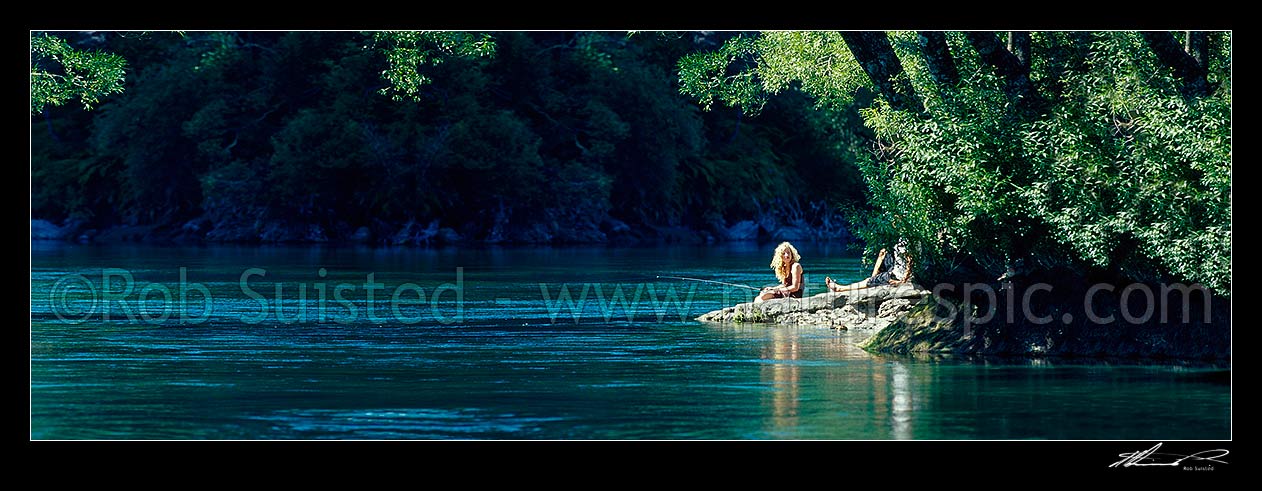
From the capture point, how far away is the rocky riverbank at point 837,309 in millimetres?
23375

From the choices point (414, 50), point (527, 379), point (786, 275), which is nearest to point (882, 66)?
point (786, 275)

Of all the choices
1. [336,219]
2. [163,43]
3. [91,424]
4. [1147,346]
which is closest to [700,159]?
[336,219]

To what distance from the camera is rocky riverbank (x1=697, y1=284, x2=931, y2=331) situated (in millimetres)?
23375

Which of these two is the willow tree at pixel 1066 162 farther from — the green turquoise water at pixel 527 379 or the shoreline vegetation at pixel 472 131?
the green turquoise water at pixel 527 379

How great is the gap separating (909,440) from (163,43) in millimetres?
63982

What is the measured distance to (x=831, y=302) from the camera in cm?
2419

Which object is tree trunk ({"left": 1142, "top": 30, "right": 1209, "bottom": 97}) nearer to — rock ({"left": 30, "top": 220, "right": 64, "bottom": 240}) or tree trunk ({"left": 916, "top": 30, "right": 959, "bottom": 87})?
tree trunk ({"left": 916, "top": 30, "right": 959, "bottom": 87})

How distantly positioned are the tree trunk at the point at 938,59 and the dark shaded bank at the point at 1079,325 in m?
2.92

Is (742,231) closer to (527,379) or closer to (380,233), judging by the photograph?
(380,233)

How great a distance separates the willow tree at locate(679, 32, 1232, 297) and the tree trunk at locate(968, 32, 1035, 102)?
0.07 feet

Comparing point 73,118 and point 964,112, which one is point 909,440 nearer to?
point 964,112
